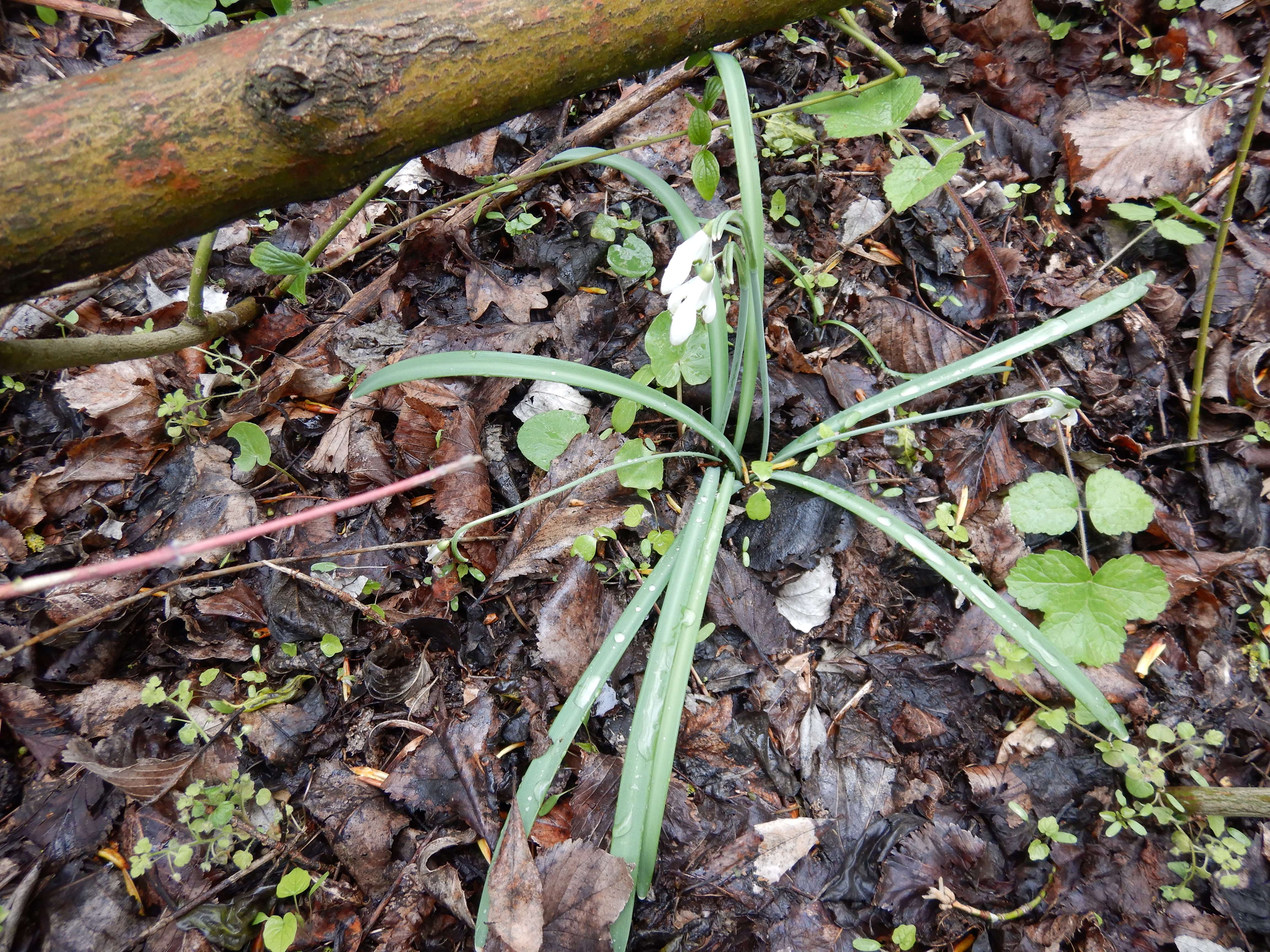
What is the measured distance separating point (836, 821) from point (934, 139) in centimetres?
168

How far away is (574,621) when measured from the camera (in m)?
1.49

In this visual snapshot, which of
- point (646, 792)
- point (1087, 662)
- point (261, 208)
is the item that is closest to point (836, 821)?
point (646, 792)

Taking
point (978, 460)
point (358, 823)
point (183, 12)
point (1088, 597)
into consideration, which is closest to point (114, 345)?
point (183, 12)

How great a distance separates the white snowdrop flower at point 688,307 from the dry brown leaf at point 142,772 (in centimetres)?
146

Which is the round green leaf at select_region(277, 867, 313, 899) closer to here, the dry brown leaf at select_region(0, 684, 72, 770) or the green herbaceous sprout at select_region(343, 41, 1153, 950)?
the green herbaceous sprout at select_region(343, 41, 1153, 950)

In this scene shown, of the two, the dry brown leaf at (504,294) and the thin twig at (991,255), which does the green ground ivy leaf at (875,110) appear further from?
the dry brown leaf at (504,294)

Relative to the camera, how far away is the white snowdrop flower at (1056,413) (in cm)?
152

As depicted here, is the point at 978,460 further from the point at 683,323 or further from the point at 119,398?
the point at 119,398

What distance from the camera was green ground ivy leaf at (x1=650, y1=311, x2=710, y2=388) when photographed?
1477 mm

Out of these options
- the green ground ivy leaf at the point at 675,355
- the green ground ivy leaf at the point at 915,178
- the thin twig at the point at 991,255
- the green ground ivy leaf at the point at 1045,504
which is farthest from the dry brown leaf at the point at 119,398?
the thin twig at the point at 991,255

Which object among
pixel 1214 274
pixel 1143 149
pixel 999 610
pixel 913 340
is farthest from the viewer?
pixel 1143 149

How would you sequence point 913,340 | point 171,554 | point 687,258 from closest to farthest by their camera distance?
point 171,554 < point 687,258 < point 913,340

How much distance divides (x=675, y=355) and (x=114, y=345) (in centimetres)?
122

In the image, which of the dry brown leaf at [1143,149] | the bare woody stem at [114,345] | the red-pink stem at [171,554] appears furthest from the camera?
the dry brown leaf at [1143,149]
